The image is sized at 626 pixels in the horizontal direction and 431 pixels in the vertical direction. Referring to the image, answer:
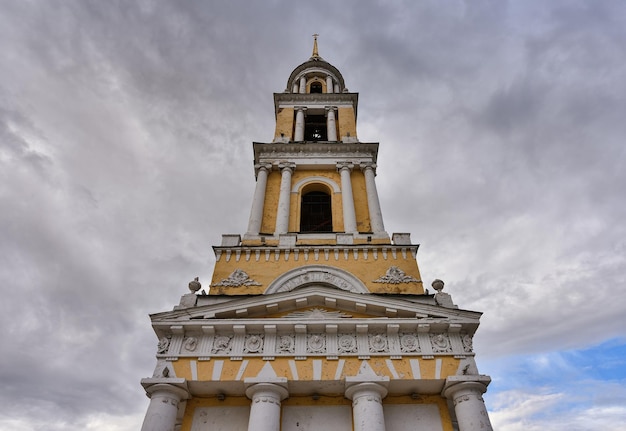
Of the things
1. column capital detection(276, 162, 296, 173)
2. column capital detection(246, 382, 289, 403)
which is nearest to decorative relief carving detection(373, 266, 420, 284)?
column capital detection(246, 382, 289, 403)

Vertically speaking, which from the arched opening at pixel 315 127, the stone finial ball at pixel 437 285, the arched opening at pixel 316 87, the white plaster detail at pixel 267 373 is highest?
the arched opening at pixel 316 87

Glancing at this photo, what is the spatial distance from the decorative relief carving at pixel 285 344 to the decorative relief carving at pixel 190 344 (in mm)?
2529

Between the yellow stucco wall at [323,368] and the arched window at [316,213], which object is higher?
the arched window at [316,213]

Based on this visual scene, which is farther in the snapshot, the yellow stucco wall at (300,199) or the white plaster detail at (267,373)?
the yellow stucco wall at (300,199)

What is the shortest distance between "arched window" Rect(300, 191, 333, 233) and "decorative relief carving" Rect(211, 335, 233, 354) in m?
7.78

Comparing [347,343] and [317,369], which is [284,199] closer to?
[347,343]

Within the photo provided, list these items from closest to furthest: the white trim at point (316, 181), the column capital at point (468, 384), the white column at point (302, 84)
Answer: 1. the column capital at point (468, 384)
2. the white trim at point (316, 181)
3. the white column at point (302, 84)

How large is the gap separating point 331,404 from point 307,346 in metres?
1.85

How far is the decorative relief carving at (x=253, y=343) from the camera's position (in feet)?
41.7

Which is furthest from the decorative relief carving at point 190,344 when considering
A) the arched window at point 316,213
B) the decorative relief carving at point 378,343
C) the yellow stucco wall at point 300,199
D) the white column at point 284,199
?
the arched window at point 316,213

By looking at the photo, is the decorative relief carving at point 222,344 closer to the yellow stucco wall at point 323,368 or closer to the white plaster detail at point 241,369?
the yellow stucco wall at point 323,368

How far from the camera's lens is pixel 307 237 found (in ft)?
60.5

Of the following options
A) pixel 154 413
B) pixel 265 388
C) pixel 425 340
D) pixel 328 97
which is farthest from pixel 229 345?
pixel 328 97

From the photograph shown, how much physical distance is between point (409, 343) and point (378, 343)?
3.14 ft
